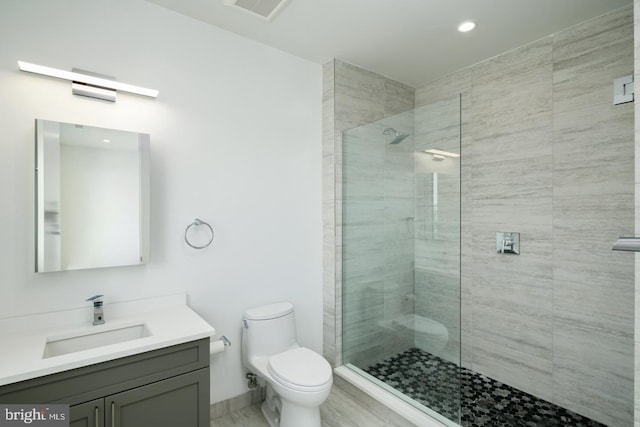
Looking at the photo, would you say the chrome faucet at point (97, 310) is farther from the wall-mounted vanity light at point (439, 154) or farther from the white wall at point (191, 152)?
the wall-mounted vanity light at point (439, 154)

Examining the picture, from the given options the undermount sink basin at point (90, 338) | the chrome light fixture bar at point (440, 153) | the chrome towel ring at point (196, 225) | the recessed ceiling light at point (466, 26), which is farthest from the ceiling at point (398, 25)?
the undermount sink basin at point (90, 338)

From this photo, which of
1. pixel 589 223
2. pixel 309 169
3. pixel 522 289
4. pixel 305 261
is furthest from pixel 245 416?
pixel 589 223

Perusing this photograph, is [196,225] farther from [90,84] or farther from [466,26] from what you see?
[466,26]

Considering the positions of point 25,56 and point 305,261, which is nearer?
point 25,56

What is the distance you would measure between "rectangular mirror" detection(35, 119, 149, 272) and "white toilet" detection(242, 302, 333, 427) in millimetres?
876

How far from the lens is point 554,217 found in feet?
7.53

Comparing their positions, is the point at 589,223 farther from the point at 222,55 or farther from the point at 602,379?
the point at 222,55

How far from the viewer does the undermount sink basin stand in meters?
1.55

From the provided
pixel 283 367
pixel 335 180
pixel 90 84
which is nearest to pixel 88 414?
pixel 283 367

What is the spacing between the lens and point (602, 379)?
6.82ft

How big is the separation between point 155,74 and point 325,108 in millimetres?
1292

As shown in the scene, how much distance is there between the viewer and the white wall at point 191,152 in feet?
5.29

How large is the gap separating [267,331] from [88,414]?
3.51 feet

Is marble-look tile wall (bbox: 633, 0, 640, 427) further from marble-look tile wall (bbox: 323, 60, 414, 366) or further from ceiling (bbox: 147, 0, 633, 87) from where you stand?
marble-look tile wall (bbox: 323, 60, 414, 366)
